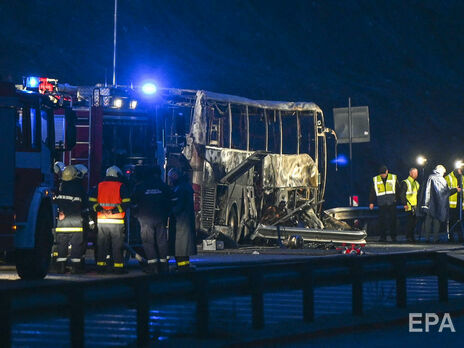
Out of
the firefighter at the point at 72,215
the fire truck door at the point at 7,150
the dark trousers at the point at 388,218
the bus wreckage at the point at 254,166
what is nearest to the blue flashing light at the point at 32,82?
the firefighter at the point at 72,215

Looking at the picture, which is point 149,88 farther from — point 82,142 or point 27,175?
point 27,175

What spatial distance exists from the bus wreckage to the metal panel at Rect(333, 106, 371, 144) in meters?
0.66

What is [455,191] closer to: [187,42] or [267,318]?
[267,318]

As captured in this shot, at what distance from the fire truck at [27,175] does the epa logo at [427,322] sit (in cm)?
631

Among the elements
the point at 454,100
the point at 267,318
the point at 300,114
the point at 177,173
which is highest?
the point at 454,100

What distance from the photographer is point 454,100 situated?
8138 centimetres

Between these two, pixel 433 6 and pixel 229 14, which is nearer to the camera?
pixel 229 14

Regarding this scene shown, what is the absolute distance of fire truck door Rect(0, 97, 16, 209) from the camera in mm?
16344

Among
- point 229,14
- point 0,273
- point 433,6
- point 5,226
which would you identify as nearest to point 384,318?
point 5,226

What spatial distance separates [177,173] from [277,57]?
237ft

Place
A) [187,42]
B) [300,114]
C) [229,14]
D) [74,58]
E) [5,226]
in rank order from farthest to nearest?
[229,14]
[187,42]
[74,58]
[300,114]
[5,226]

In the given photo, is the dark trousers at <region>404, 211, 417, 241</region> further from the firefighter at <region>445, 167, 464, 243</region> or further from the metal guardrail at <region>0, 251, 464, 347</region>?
the metal guardrail at <region>0, 251, 464, 347</region>

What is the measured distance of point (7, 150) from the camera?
16.4 m

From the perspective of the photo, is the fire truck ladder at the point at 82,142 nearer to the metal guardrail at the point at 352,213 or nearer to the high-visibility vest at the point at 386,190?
the high-visibility vest at the point at 386,190
